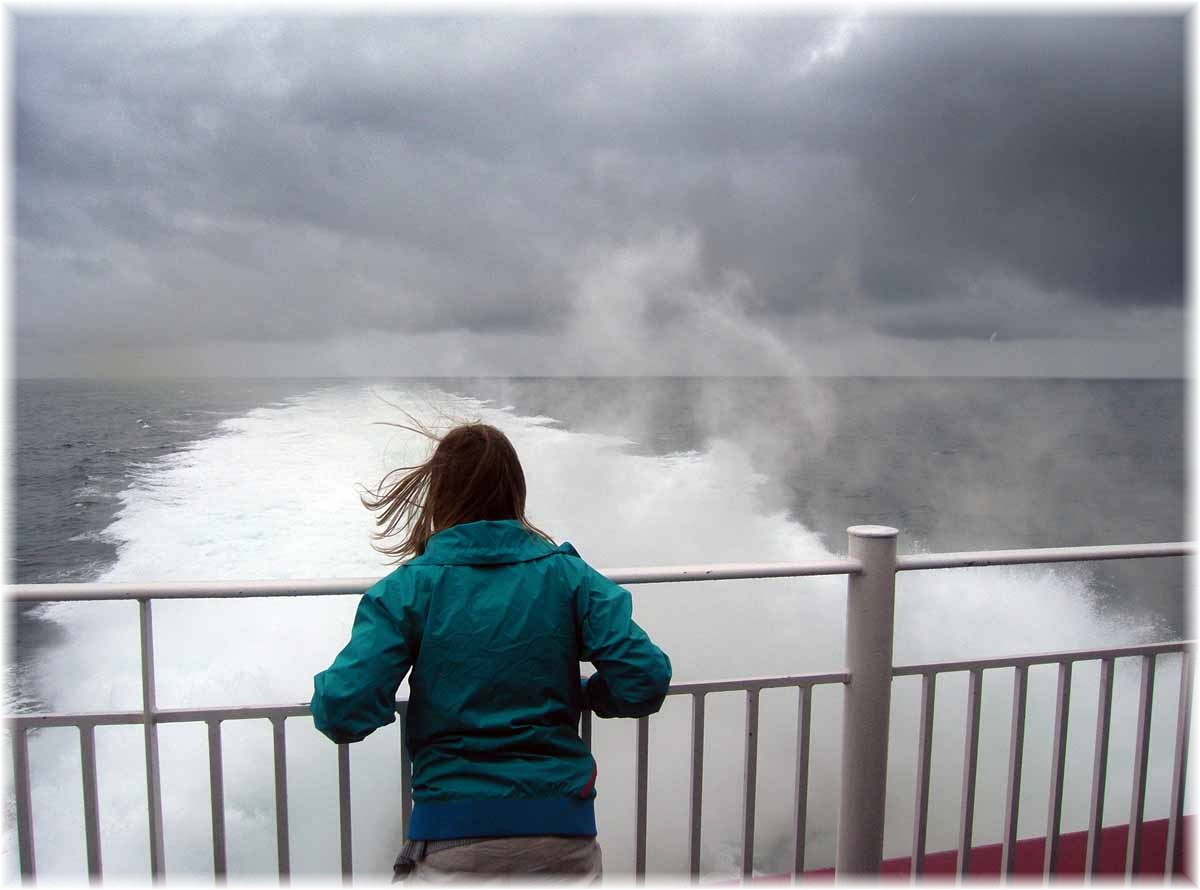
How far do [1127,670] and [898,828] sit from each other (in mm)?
8764

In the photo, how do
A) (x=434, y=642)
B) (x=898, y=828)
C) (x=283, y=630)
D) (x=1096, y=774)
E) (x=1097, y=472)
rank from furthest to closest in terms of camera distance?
1. (x=1097, y=472)
2. (x=898, y=828)
3. (x=283, y=630)
4. (x=1096, y=774)
5. (x=434, y=642)

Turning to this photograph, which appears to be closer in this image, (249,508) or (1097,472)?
(249,508)

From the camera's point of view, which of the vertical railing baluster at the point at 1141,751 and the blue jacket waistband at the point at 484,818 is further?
the vertical railing baluster at the point at 1141,751

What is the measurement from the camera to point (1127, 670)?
82.6ft

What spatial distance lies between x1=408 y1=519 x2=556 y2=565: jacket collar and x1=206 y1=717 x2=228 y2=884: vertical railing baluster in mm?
618

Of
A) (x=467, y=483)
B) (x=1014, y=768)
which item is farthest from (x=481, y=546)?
(x=1014, y=768)

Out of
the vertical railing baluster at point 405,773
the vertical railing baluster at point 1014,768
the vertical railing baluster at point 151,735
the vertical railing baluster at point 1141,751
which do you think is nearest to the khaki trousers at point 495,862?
the vertical railing baluster at point 405,773

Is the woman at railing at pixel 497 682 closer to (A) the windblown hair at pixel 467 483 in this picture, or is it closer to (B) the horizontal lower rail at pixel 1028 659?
(A) the windblown hair at pixel 467 483

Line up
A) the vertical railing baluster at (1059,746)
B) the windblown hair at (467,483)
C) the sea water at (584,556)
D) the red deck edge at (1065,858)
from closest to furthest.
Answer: the windblown hair at (467,483) < the vertical railing baluster at (1059,746) < the red deck edge at (1065,858) < the sea water at (584,556)

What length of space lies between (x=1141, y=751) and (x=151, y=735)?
2498mm

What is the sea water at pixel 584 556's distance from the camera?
1581 cm

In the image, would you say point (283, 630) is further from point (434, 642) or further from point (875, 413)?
point (875, 413)

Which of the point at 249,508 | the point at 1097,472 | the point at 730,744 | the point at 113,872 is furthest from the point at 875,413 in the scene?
the point at 113,872

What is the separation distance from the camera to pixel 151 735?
180cm
